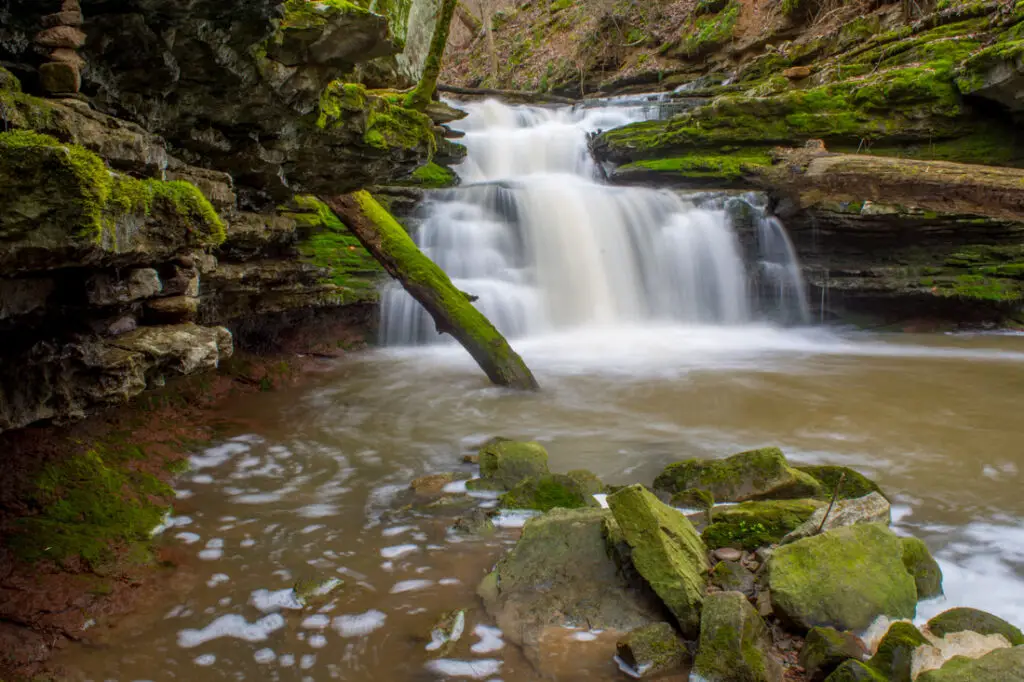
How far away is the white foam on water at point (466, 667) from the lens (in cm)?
270

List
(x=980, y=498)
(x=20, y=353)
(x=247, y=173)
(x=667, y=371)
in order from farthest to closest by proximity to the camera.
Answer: (x=667, y=371)
(x=247, y=173)
(x=980, y=498)
(x=20, y=353)

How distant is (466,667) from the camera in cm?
273

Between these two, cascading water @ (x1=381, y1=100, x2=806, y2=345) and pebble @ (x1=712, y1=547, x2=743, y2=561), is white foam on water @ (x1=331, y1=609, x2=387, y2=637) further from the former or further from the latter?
cascading water @ (x1=381, y1=100, x2=806, y2=345)

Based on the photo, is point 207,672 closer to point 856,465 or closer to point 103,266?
point 103,266

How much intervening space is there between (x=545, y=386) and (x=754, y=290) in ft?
22.5

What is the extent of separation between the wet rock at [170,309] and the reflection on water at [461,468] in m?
1.24

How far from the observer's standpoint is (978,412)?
6926mm

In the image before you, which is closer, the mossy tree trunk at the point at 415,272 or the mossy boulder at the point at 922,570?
the mossy boulder at the point at 922,570

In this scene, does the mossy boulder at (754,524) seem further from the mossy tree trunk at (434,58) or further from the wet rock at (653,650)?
the mossy tree trunk at (434,58)

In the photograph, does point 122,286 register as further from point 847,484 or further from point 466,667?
point 847,484

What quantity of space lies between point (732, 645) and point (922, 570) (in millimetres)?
1257

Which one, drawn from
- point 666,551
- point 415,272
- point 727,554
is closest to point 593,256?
point 415,272

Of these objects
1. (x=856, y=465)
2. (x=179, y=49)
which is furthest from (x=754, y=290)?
(x=179, y=49)

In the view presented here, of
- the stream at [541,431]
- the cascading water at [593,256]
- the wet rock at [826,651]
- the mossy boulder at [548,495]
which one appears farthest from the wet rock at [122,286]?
the cascading water at [593,256]
